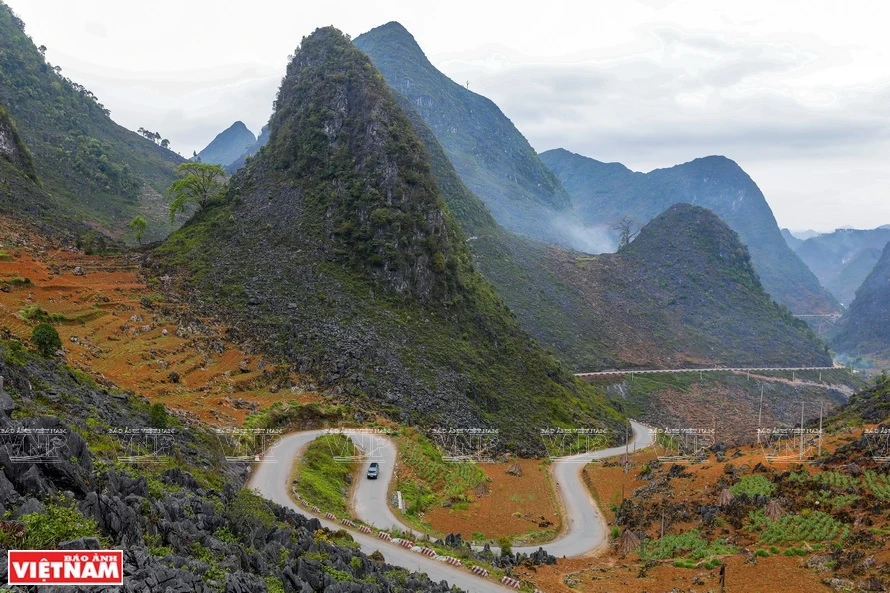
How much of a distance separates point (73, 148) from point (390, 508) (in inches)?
4325

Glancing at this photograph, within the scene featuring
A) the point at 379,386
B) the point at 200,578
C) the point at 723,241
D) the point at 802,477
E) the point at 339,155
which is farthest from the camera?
the point at 723,241

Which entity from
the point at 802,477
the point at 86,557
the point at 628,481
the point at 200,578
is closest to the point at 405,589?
the point at 200,578

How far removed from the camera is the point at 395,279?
205 feet

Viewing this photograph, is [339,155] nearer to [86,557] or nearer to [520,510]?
[520,510]

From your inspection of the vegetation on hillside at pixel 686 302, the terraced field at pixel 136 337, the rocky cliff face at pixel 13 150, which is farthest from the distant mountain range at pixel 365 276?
the vegetation on hillside at pixel 686 302

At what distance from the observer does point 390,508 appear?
3312 cm

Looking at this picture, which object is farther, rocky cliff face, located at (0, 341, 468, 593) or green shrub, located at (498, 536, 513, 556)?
green shrub, located at (498, 536, 513, 556)

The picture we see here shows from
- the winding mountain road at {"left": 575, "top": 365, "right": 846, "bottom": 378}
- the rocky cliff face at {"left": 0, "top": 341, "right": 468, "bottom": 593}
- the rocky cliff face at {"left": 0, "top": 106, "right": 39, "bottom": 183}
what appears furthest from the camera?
the winding mountain road at {"left": 575, "top": 365, "right": 846, "bottom": 378}

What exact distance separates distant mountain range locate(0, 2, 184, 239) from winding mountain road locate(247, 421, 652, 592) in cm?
7109

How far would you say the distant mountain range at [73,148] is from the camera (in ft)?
→ 320

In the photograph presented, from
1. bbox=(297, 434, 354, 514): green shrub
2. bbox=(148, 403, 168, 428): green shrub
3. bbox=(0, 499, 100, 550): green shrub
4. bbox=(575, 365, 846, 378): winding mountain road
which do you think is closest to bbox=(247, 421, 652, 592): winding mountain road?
bbox=(297, 434, 354, 514): green shrub

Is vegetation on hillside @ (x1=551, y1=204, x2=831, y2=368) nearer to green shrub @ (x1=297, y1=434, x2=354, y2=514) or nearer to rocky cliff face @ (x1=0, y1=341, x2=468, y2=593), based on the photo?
green shrub @ (x1=297, y1=434, x2=354, y2=514)

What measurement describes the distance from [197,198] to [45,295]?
110 feet

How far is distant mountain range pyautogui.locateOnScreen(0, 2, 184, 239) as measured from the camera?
97625mm
